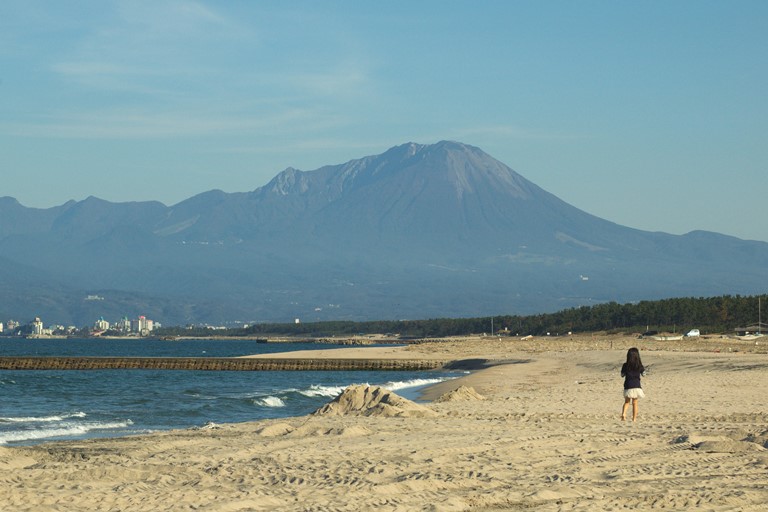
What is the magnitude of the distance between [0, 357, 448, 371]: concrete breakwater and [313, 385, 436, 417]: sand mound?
49414 mm

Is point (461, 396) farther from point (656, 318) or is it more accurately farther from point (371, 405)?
point (656, 318)

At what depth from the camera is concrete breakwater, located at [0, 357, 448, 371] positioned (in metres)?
76.8

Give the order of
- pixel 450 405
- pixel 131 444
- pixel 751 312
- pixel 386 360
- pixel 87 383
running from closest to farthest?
pixel 131 444
pixel 450 405
pixel 87 383
pixel 386 360
pixel 751 312

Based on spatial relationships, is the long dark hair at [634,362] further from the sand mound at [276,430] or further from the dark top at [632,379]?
the sand mound at [276,430]

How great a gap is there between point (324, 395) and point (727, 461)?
2737 cm

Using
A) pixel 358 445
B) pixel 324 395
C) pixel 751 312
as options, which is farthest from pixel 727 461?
pixel 751 312

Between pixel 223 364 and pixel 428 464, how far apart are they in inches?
2485

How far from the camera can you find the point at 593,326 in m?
127

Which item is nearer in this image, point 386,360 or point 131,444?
point 131,444

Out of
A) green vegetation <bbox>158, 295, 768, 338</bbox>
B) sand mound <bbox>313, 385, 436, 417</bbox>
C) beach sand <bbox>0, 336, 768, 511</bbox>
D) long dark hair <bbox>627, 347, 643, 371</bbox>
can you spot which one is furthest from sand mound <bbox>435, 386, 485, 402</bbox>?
green vegetation <bbox>158, 295, 768, 338</bbox>

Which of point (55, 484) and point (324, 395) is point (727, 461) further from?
point (324, 395)

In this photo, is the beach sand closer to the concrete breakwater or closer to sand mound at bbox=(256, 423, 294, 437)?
sand mound at bbox=(256, 423, 294, 437)

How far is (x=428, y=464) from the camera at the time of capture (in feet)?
51.4

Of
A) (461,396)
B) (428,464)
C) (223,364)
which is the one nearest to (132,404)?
(461,396)
